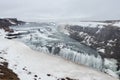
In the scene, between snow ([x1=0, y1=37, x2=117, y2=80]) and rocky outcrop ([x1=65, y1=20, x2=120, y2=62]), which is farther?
rocky outcrop ([x1=65, y1=20, x2=120, y2=62])

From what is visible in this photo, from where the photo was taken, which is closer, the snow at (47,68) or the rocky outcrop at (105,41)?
the snow at (47,68)

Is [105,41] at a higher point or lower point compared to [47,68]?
higher

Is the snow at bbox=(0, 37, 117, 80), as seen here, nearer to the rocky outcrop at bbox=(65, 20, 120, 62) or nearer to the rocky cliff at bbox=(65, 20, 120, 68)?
→ the rocky cliff at bbox=(65, 20, 120, 68)

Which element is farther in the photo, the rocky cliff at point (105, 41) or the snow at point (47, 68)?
the rocky cliff at point (105, 41)

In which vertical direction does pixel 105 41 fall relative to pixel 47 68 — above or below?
above

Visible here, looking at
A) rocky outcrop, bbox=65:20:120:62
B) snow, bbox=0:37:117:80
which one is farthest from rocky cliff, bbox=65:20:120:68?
snow, bbox=0:37:117:80

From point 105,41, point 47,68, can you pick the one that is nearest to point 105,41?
point 105,41

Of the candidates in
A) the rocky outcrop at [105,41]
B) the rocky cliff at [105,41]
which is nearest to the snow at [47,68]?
the rocky cliff at [105,41]

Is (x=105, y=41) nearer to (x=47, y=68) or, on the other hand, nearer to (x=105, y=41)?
(x=105, y=41)

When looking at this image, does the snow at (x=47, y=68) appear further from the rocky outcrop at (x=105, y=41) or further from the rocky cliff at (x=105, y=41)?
the rocky outcrop at (x=105, y=41)

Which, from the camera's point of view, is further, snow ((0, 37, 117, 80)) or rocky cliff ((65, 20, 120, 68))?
rocky cliff ((65, 20, 120, 68))

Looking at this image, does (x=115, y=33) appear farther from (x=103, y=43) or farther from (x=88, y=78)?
(x=88, y=78)

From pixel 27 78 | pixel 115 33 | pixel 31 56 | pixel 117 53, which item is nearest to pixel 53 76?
pixel 27 78

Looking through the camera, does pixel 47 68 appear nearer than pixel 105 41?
Yes
